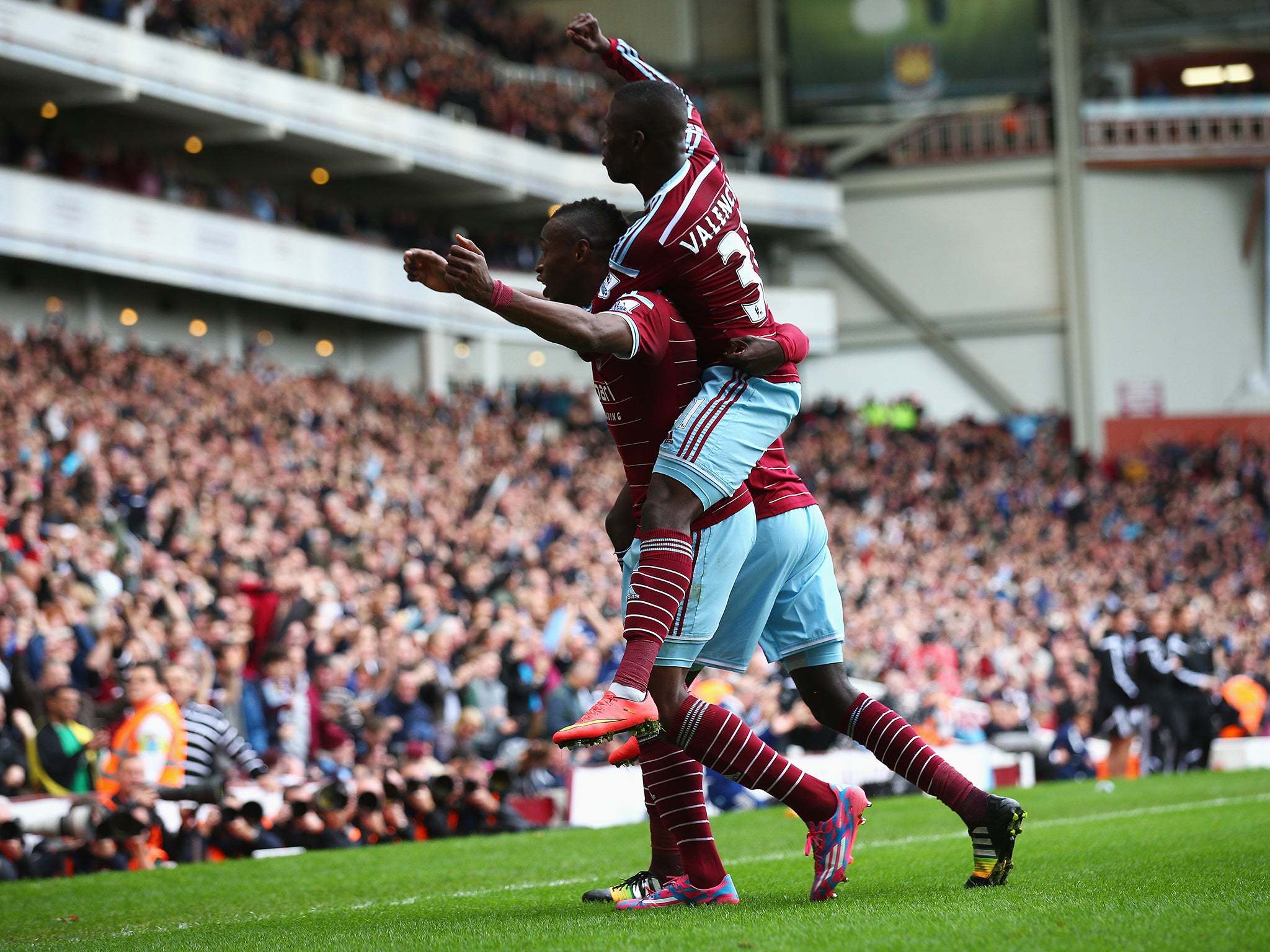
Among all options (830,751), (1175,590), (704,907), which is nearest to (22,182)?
(830,751)

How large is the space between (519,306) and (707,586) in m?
1.11

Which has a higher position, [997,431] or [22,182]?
[22,182]

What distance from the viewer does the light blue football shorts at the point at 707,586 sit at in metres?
4.83

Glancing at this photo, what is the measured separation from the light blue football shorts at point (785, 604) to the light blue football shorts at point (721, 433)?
0.28 metres

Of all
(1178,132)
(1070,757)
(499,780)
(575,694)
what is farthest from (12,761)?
(1178,132)

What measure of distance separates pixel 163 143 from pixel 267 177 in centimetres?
306

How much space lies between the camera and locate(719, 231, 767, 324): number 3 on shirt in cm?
506

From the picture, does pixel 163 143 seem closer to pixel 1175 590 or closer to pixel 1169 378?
pixel 1175 590

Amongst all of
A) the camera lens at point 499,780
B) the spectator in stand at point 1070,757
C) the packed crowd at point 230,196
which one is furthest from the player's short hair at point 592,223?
the packed crowd at point 230,196

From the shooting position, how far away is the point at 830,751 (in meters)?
13.8

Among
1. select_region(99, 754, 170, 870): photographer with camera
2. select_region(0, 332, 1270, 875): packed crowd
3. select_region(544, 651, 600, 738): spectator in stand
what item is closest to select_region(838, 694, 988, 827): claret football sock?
select_region(99, 754, 170, 870): photographer with camera

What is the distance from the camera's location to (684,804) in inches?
200

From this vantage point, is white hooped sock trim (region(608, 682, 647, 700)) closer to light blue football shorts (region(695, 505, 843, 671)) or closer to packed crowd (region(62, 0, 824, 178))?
light blue football shorts (region(695, 505, 843, 671))

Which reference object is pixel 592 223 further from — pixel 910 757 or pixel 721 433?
pixel 910 757
